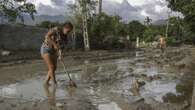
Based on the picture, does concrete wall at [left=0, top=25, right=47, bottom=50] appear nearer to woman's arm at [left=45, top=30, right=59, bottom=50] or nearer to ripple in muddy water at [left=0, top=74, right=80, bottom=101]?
ripple in muddy water at [left=0, top=74, right=80, bottom=101]

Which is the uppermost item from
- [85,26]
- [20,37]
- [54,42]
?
[85,26]

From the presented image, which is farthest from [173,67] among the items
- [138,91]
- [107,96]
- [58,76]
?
[107,96]

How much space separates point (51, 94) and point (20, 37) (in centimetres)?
1997

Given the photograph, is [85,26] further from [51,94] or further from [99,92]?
[51,94]

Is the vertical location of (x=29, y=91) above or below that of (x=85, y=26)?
below

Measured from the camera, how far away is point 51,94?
10820 millimetres

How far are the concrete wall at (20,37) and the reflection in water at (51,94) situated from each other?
17.6 meters

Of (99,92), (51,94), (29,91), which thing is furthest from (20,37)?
(51,94)

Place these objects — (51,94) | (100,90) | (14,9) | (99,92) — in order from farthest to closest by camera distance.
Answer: (14,9)
(100,90)
(99,92)
(51,94)

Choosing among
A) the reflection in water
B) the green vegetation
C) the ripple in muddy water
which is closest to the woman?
the reflection in water

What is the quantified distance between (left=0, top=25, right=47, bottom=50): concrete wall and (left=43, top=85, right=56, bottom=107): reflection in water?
17.6 metres

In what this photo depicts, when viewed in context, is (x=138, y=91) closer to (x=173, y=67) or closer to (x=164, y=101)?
(x=164, y=101)

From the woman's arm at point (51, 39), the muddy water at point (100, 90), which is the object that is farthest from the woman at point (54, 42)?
the muddy water at point (100, 90)

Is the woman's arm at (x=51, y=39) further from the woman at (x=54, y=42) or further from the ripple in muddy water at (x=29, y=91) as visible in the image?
the ripple in muddy water at (x=29, y=91)
